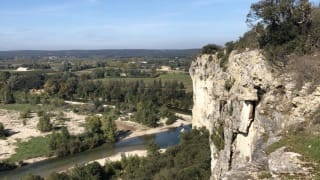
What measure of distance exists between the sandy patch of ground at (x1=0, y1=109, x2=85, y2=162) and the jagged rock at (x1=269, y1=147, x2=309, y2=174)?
40.8m

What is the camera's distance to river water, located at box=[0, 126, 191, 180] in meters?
40.1

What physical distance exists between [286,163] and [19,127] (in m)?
57.0

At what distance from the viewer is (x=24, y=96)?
89750 mm

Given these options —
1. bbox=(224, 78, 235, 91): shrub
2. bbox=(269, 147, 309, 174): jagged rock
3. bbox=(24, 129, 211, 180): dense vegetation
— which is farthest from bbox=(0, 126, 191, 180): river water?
bbox=(269, 147, 309, 174): jagged rock

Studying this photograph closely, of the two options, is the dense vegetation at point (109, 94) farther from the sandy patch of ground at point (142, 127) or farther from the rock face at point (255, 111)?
the rock face at point (255, 111)

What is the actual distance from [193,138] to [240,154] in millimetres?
23829

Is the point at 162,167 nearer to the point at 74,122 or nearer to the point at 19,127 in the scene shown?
the point at 74,122

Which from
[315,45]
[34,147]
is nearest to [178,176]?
[315,45]

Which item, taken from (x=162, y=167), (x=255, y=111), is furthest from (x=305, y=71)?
(x=162, y=167)

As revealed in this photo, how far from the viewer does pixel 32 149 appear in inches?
1879

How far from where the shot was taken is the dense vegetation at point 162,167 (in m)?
26.8

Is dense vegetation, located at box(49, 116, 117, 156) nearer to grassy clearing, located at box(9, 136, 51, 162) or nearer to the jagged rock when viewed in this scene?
grassy clearing, located at box(9, 136, 51, 162)

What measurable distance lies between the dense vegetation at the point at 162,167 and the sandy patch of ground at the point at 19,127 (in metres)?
16.6

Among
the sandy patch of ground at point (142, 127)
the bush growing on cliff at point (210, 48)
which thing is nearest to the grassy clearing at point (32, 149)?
the sandy patch of ground at point (142, 127)
